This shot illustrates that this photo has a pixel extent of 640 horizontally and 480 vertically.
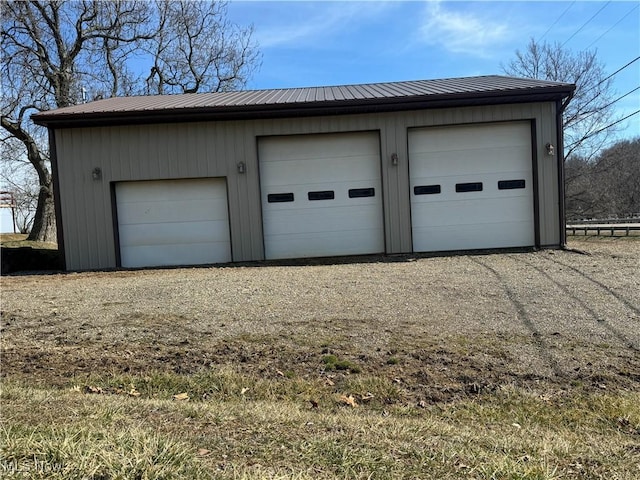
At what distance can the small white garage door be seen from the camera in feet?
38.6

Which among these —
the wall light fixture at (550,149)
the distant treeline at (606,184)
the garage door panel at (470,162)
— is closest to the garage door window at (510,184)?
the garage door panel at (470,162)

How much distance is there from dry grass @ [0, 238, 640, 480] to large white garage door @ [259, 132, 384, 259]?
3.94 meters

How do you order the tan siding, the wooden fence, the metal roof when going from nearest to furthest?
the metal roof, the tan siding, the wooden fence

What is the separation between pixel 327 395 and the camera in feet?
12.3

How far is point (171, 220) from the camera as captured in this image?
11.8 metres

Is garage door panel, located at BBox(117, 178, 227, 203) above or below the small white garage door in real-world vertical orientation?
above

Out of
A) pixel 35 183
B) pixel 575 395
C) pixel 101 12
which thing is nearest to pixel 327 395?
pixel 575 395

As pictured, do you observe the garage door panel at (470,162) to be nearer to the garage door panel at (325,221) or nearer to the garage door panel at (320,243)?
the garage door panel at (325,221)

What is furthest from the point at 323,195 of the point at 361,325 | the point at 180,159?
the point at 361,325

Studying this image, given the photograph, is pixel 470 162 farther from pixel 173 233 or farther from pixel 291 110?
pixel 173 233

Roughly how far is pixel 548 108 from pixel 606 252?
360 cm

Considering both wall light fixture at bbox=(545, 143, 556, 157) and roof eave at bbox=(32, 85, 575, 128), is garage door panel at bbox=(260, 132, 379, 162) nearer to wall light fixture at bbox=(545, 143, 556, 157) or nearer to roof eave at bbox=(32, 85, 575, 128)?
roof eave at bbox=(32, 85, 575, 128)

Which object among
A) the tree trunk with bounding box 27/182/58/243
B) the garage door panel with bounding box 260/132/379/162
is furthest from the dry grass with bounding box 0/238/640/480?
the tree trunk with bounding box 27/182/58/243

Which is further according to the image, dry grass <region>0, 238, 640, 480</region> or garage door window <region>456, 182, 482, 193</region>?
garage door window <region>456, 182, 482, 193</region>
